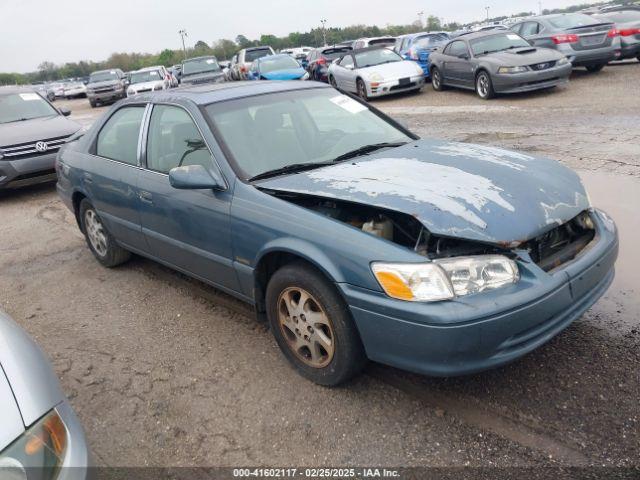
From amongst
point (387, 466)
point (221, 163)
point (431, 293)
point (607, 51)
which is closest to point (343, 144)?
point (221, 163)

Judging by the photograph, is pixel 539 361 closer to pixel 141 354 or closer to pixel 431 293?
pixel 431 293

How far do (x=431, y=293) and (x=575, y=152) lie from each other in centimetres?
594

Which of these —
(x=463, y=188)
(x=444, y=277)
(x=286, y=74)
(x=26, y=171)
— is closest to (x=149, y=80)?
(x=286, y=74)

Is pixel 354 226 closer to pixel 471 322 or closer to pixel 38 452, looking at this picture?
pixel 471 322

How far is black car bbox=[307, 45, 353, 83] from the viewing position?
2062 cm

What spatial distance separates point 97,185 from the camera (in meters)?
4.91

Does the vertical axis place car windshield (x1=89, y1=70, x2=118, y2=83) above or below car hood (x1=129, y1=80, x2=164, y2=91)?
above

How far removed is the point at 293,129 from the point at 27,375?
241 cm

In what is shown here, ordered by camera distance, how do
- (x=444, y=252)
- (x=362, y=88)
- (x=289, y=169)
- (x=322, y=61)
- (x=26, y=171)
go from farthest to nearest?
1. (x=322, y=61)
2. (x=362, y=88)
3. (x=26, y=171)
4. (x=289, y=169)
5. (x=444, y=252)

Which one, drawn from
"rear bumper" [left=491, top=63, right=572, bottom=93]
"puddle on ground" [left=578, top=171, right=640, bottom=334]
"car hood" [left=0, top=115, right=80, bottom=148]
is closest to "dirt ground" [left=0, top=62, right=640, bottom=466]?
"puddle on ground" [left=578, top=171, right=640, bottom=334]

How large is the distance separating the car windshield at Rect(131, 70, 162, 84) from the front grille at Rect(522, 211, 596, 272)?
904 inches

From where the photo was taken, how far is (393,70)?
50.0 ft

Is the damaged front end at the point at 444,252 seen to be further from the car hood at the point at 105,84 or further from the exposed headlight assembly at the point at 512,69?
the car hood at the point at 105,84

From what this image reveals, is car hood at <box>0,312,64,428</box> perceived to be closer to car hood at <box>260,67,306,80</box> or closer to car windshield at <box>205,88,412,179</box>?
car windshield at <box>205,88,412,179</box>
